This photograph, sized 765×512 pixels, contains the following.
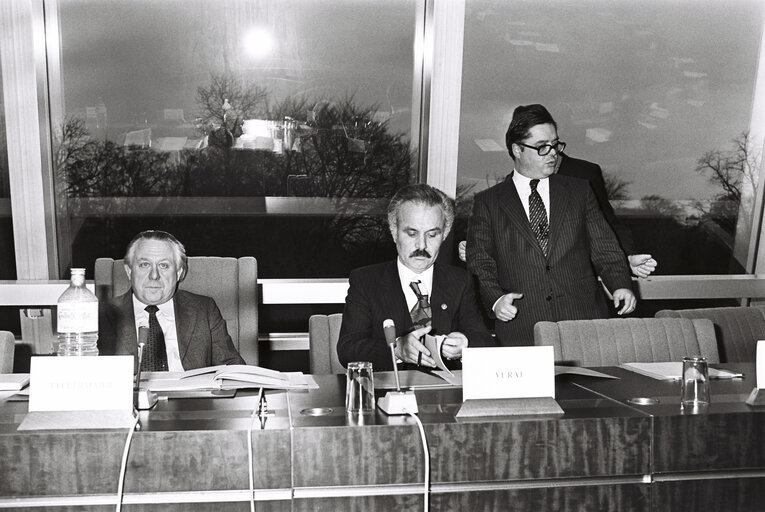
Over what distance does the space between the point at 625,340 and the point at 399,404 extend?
49.5 inches

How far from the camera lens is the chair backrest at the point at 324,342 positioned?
319cm

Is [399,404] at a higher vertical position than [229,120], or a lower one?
lower

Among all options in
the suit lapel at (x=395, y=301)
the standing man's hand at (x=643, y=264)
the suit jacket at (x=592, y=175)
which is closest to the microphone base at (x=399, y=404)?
the suit lapel at (x=395, y=301)

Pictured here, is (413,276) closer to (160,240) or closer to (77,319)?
(160,240)

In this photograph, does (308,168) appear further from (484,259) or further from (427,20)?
(484,259)

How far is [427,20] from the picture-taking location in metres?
4.46

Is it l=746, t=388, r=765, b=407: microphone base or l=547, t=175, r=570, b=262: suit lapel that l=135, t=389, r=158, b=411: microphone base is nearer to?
l=746, t=388, r=765, b=407: microphone base

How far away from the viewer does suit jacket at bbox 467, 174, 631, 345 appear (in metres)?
3.30

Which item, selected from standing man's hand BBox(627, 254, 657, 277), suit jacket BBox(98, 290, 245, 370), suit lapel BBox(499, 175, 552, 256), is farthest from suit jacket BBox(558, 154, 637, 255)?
suit jacket BBox(98, 290, 245, 370)

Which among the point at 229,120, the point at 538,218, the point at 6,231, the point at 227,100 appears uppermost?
the point at 227,100

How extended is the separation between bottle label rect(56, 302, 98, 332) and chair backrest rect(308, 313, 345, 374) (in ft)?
3.31

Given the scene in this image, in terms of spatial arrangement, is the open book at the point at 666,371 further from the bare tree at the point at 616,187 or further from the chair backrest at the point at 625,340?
the bare tree at the point at 616,187

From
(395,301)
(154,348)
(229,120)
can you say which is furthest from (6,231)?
(395,301)

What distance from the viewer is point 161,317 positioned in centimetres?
300
